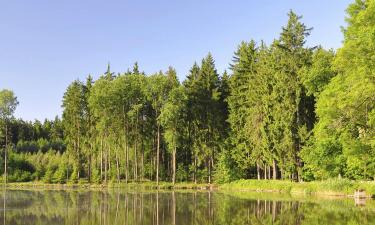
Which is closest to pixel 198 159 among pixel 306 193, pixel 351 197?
pixel 306 193

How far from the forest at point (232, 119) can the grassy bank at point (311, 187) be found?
1.96 meters

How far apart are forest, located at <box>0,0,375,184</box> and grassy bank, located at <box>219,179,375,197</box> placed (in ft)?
6.44

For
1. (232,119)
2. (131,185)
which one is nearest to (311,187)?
(232,119)

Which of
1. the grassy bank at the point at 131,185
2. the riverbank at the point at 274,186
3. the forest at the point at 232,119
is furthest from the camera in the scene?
the grassy bank at the point at 131,185

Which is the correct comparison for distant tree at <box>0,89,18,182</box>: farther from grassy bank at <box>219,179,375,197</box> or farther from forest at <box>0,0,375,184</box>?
grassy bank at <box>219,179,375,197</box>

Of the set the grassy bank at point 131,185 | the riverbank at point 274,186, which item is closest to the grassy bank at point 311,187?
the riverbank at point 274,186

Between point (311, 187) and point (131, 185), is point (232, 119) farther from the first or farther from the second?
point (311, 187)

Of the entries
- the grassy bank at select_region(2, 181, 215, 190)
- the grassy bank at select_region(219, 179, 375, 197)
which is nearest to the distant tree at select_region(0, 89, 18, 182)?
the grassy bank at select_region(2, 181, 215, 190)

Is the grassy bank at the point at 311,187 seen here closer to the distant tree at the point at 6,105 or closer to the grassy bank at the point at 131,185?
the grassy bank at the point at 131,185

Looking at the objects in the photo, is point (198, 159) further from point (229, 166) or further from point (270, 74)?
point (270, 74)

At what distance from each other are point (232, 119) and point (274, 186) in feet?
52.5

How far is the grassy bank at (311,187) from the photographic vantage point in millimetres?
38500

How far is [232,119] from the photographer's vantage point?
211 ft

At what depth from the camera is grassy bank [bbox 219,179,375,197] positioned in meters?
38.5
